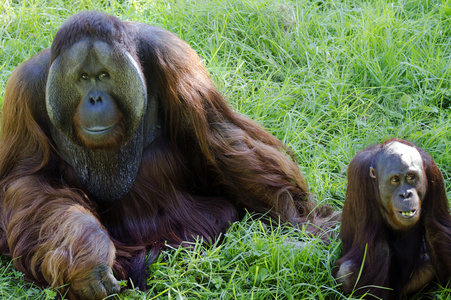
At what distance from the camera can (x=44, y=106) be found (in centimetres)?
339

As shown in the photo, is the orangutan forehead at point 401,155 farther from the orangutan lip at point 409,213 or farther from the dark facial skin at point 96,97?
the dark facial skin at point 96,97

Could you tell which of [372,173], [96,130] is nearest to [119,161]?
[96,130]

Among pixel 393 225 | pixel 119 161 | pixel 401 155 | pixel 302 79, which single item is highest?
pixel 401 155

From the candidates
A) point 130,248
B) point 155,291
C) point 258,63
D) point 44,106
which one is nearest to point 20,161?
point 44,106

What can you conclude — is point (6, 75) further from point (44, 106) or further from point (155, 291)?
point (155, 291)

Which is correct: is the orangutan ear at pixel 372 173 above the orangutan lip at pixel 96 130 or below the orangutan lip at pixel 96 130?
above

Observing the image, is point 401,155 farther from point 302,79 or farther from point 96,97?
point 302,79

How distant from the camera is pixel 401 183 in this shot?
288 centimetres

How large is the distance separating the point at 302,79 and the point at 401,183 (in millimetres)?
1744

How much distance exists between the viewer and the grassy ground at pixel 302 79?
326 centimetres

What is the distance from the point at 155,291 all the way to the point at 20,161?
0.86 meters

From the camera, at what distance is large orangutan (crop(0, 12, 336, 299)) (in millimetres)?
3152

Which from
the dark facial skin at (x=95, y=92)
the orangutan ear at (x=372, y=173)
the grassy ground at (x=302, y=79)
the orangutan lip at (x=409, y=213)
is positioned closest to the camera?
the orangutan lip at (x=409, y=213)

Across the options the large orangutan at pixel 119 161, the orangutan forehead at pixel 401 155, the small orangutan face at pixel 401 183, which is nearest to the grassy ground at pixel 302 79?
the large orangutan at pixel 119 161
